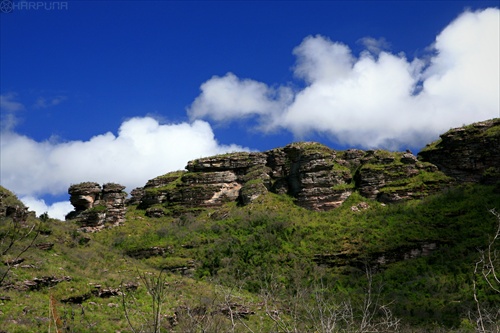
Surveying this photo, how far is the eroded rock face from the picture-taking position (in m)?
61.4

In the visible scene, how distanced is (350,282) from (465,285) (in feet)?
37.0

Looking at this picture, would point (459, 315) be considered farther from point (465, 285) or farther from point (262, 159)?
point (262, 159)

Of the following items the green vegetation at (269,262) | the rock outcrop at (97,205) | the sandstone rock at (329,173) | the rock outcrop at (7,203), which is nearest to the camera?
the green vegetation at (269,262)

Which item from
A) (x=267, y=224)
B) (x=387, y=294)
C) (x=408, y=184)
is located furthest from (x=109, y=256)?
(x=408, y=184)

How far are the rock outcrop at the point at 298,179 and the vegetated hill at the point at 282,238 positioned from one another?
207 mm

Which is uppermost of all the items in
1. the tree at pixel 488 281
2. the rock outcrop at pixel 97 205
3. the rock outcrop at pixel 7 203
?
the rock outcrop at pixel 97 205

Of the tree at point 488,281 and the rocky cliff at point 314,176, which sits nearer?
the tree at point 488,281

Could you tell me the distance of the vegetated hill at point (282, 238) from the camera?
3191 cm

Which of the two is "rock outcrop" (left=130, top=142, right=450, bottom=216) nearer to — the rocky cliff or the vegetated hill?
the rocky cliff

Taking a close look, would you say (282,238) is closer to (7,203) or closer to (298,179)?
(298,179)

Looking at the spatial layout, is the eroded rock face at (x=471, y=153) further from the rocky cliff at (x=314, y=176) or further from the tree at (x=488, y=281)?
the tree at (x=488, y=281)

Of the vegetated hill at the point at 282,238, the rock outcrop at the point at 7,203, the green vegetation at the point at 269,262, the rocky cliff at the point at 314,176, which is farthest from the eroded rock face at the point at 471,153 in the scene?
the rock outcrop at the point at 7,203

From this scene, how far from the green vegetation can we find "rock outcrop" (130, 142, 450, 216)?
1672 millimetres

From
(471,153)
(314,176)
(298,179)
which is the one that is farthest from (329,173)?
(471,153)
